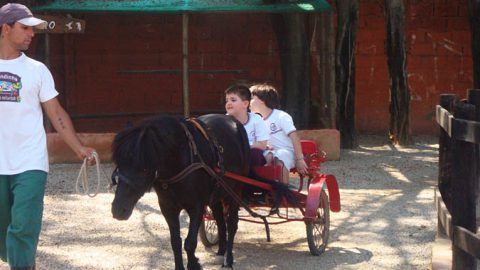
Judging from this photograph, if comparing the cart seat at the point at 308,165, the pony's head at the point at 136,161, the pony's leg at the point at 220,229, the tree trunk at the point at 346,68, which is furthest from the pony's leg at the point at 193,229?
the tree trunk at the point at 346,68

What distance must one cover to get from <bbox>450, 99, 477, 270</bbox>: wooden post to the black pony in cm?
170

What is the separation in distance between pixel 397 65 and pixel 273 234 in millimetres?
6354

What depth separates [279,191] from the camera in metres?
7.20

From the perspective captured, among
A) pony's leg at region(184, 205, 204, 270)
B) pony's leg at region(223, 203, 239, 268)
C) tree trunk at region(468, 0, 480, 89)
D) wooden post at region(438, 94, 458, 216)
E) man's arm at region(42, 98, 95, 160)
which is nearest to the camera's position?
man's arm at region(42, 98, 95, 160)

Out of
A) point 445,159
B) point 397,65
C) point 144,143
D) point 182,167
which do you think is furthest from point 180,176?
point 397,65

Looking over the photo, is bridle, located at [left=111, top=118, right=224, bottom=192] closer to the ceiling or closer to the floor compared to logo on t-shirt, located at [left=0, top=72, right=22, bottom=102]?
closer to the floor

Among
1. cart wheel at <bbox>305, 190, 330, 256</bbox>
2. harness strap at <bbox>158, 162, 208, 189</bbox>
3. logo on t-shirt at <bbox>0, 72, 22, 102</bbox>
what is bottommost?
cart wheel at <bbox>305, 190, 330, 256</bbox>

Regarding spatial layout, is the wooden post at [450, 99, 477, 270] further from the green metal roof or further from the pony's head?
the green metal roof

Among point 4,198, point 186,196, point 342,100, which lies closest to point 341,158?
point 342,100

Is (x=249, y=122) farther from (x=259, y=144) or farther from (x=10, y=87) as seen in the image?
(x=10, y=87)

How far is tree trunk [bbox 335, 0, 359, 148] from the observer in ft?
45.3

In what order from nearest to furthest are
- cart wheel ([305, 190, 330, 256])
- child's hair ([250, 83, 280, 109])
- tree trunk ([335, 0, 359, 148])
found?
cart wheel ([305, 190, 330, 256]) < child's hair ([250, 83, 280, 109]) < tree trunk ([335, 0, 359, 148])

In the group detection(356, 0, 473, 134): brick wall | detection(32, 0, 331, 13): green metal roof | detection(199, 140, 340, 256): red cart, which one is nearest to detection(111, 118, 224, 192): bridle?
detection(199, 140, 340, 256): red cart

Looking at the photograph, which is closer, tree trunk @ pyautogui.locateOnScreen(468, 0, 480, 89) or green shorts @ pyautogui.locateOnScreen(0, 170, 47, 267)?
green shorts @ pyautogui.locateOnScreen(0, 170, 47, 267)
